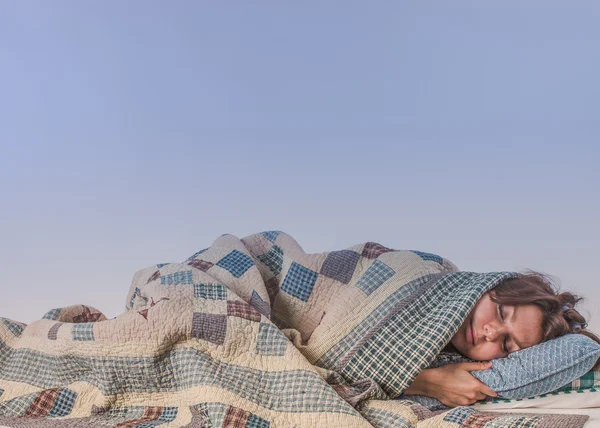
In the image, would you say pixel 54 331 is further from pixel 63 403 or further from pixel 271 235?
pixel 271 235

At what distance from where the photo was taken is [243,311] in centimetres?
178

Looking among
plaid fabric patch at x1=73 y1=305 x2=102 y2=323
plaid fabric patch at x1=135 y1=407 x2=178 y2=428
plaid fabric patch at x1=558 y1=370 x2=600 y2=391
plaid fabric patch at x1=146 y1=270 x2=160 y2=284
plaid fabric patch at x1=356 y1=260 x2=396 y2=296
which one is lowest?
plaid fabric patch at x1=558 y1=370 x2=600 y2=391

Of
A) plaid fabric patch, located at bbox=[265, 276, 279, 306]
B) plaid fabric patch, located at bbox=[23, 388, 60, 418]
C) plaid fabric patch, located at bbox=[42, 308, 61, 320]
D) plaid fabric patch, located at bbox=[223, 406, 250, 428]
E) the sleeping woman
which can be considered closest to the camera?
plaid fabric patch, located at bbox=[223, 406, 250, 428]

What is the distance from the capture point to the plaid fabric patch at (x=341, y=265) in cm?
204

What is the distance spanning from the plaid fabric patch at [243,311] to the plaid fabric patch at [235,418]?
277 mm

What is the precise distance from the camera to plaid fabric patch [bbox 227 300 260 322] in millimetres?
1763

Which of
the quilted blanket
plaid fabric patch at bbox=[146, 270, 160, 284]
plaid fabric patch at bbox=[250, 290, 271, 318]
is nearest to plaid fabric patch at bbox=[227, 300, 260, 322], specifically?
the quilted blanket

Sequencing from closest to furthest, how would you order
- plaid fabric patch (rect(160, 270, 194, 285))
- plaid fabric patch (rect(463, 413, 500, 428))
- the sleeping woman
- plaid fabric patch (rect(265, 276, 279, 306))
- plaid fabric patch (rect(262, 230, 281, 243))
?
1. plaid fabric patch (rect(463, 413, 500, 428))
2. the sleeping woman
3. plaid fabric patch (rect(160, 270, 194, 285))
4. plaid fabric patch (rect(265, 276, 279, 306))
5. plaid fabric patch (rect(262, 230, 281, 243))

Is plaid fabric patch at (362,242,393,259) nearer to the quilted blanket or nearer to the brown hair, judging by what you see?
the quilted blanket

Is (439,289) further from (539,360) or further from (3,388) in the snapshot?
(3,388)

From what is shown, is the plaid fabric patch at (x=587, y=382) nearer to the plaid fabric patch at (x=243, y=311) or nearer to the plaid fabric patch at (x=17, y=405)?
the plaid fabric patch at (x=243, y=311)

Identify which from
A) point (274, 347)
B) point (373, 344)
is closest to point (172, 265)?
point (274, 347)

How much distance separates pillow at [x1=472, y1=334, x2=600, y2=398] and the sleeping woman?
0.05 metres

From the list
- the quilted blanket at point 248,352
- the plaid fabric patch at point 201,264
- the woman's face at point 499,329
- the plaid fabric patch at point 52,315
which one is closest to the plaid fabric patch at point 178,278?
the quilted blanket at point 248,352
